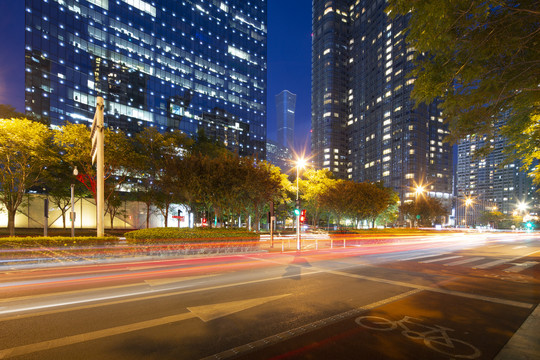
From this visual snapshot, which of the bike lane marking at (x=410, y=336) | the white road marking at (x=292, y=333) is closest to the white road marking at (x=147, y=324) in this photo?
the white road marking at (x=292, y=333)

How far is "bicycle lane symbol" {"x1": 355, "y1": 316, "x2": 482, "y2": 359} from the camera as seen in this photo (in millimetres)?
4773

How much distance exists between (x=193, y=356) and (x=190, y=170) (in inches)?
822

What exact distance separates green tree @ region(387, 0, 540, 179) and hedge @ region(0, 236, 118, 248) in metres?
18.3

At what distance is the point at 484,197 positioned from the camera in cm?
19525

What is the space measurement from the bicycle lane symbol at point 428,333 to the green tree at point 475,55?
19.9 ft

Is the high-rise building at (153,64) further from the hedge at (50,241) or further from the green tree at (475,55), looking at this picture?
the green tree at (475,55)

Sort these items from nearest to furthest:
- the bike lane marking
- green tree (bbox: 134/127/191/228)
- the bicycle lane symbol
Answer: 1. the bike lane marking
2. the bicycle lane symbol
3. green tree (bbox: 134/127/191/228)

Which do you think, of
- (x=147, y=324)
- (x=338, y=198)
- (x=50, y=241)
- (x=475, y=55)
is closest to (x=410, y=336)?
(x=147, y=324)

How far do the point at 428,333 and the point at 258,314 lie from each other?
3.91 metres

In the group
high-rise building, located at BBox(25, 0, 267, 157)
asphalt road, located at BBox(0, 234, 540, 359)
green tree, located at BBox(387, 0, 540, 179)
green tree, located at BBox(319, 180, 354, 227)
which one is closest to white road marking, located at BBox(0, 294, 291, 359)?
asphalt road, located at BBox(0, 234, 540, 359)

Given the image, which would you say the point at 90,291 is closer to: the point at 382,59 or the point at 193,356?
the point at 193,356

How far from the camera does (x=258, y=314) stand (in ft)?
21.4

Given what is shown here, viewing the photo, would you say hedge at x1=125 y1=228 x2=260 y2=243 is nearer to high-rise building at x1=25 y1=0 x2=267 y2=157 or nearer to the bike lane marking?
the bike lane marking

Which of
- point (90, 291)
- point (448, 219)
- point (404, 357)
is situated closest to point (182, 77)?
point (90, 291)
